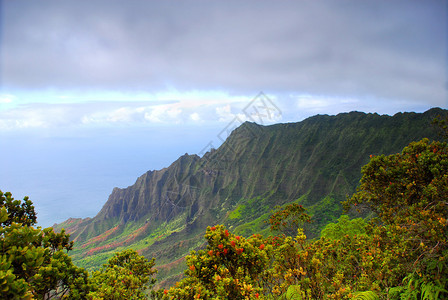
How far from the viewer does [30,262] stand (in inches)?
281

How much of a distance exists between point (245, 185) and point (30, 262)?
4264 inches

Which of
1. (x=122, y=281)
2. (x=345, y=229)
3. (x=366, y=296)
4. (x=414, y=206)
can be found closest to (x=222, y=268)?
(x=366, y=296)

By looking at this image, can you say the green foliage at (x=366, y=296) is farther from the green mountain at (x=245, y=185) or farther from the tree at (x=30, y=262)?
the green mountain at (x=245, y=185)

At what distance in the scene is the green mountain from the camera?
76812 mm

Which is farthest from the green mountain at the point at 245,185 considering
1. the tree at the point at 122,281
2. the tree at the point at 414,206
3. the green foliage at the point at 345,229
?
the tree at the point at 122,281

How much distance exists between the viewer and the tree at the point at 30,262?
20.8ft

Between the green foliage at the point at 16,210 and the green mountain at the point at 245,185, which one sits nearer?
the green foliage at the point at 16,210

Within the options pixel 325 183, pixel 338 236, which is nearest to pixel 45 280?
pixel 338 236

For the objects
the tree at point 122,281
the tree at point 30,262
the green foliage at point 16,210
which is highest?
the green foliage at point 16,210

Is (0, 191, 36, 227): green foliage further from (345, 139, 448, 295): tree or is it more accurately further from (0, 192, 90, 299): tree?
(345, 139, 448, 295): tree

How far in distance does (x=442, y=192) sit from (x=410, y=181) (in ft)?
5.08

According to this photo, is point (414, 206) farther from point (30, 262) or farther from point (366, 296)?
point (30, 262)

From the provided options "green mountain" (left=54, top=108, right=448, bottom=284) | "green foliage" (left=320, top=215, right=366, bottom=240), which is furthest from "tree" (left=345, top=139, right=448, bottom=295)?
"green mountain" (left=54, top=108, right=448, bottom=284)

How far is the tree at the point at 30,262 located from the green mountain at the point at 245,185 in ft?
194
